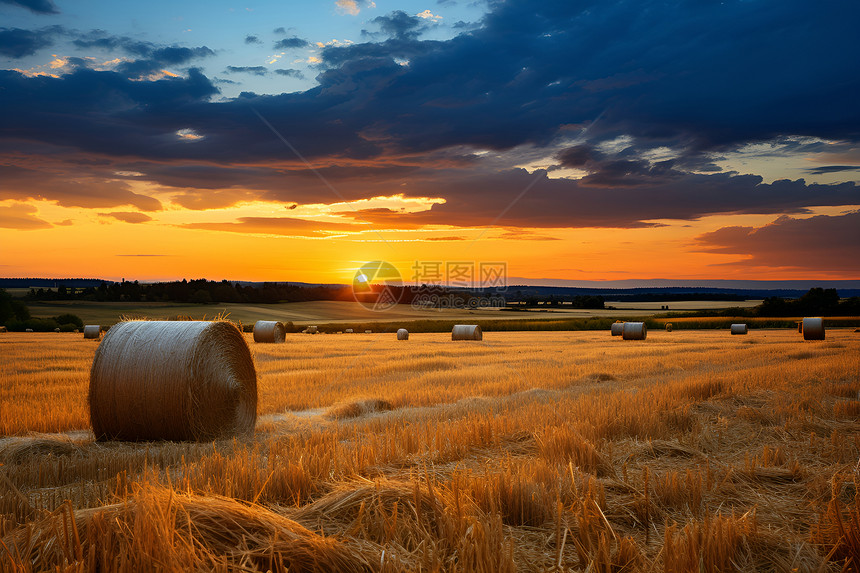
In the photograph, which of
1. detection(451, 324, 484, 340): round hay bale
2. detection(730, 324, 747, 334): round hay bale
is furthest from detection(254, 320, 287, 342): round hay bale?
detection(730, 324, 747, 334): round hay bale

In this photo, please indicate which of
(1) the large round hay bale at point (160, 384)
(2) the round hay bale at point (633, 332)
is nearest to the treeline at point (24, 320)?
(2) the round hay bale at point (633, 332)

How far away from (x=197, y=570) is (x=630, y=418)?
627 centimetres

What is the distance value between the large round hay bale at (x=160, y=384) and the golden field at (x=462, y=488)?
1.52 ft

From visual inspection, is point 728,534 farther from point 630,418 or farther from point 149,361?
point 149,361

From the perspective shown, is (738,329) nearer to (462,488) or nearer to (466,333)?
(466,333)

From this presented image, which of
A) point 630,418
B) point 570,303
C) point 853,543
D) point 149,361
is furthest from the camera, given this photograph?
point 570,303

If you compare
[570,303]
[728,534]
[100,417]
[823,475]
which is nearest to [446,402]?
[100,417]

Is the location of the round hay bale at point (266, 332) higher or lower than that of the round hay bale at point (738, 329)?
higher

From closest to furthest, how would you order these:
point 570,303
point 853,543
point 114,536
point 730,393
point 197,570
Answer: point 197,570, point 114,536, point 853,543, point 730,393, point 570,303

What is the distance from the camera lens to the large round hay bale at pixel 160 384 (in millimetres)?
8273

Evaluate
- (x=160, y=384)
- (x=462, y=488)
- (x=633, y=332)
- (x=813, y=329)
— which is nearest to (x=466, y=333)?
(x=633, y=332)

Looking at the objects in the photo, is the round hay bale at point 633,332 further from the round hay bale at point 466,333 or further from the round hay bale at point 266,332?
the round hay bale at point 266,332

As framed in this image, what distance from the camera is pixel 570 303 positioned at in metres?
94.6

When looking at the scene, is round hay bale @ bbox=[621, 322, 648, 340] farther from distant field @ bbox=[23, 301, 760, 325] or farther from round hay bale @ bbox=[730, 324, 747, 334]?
distant field @ bbox=[23, 301, 760, 325]
